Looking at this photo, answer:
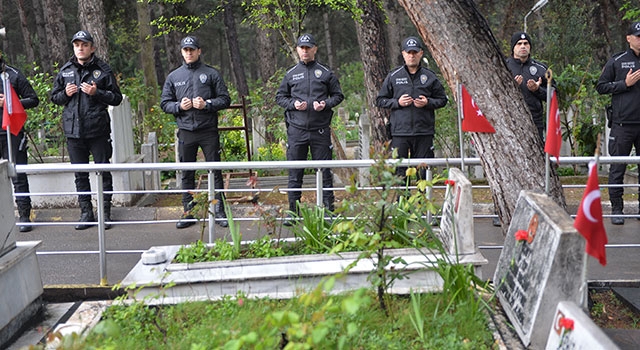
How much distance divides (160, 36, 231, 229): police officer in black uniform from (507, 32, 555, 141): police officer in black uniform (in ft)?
11.5

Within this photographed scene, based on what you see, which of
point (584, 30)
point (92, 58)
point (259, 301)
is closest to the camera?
point (259, 301)

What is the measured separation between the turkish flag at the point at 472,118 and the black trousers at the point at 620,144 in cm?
354

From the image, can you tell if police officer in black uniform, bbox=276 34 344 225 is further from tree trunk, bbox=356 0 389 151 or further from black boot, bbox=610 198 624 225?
tree trunk, bbox=356 0 389 151

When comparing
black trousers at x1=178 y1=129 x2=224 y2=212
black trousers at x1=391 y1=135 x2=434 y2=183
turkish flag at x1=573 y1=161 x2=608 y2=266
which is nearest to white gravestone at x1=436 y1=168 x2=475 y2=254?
turkish flag at x1=573 y1=161 x2=608 y2=266

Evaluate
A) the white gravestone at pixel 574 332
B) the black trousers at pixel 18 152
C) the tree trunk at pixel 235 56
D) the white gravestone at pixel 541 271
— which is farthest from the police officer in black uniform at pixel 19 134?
the tree trunk at pixel 235 56

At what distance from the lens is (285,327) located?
3.99 meters

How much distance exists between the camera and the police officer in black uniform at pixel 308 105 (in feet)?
27.9

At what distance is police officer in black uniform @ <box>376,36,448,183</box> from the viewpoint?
848cm

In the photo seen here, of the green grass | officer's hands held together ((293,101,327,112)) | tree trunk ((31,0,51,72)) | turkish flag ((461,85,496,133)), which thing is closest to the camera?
the green grass

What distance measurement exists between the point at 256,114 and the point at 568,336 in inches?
435

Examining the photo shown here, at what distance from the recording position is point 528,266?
463 cm

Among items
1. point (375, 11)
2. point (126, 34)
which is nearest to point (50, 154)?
point (375, 11)

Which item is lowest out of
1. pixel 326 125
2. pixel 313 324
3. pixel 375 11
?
pixel 313 324

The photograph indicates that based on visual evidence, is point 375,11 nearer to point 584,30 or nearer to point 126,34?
point 584,30
